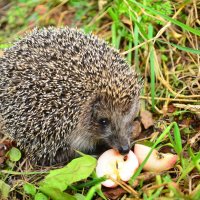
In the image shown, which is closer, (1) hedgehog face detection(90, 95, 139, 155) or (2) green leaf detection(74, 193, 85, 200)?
(2) green leaf detection(74, 193, 85, 200)

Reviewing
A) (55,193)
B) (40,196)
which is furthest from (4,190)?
(55,193)

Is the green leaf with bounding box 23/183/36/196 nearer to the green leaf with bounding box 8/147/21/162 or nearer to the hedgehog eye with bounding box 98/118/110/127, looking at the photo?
the green leaf with bounding box 8/147/21/162

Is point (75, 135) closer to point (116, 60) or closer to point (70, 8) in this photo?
point (116, 60)

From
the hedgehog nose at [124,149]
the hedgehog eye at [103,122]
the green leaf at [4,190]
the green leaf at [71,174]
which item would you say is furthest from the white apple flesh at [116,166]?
the green leaf at [4,190]

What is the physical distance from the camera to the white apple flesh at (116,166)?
149 inches

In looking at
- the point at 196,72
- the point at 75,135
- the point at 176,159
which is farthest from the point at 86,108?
the point at 196,72

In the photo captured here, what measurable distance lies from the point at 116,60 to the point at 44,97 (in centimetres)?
77

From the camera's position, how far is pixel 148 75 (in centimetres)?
489

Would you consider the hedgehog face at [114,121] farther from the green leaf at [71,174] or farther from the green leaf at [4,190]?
the green leaf at [4,190]

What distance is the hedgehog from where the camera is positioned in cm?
398

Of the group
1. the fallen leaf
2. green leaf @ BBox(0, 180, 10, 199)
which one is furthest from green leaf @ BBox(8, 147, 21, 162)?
the fallen leaf

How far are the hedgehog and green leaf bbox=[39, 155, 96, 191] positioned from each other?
0.36m

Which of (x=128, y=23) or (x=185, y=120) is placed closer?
(x=185, y=120)

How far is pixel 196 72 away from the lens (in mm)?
4781
